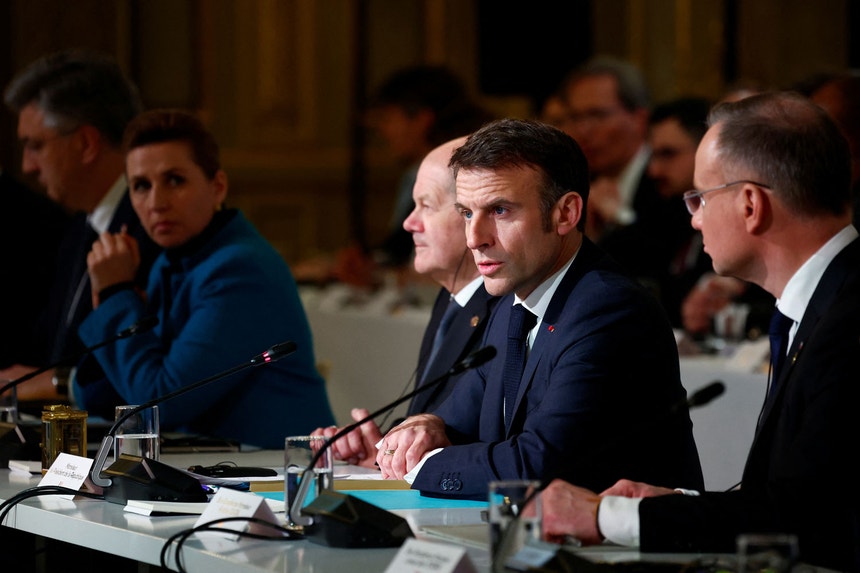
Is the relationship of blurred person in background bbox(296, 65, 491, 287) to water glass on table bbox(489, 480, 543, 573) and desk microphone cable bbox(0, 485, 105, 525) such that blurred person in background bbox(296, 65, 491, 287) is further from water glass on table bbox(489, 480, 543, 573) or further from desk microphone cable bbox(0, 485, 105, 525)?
water glass on table bbox(489, 480, 543, 573)

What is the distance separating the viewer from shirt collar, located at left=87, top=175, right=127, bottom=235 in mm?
4137

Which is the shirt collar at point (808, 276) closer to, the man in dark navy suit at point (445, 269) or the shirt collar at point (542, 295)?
the shirt collar at point (542, 295)

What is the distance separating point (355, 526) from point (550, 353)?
0.64 meters

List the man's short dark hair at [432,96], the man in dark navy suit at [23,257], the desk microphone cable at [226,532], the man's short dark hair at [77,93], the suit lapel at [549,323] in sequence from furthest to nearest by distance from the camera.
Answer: the man's short dark hair at [432,96] < the man in dark navy suit at [23,257] < the man's short dark hair at [77,93] < the suit lapel at [549,323] < the desk microphone cable at [226,532]

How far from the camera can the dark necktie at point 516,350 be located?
2564 millimetres

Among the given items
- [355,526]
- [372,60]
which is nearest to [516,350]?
[355,526]

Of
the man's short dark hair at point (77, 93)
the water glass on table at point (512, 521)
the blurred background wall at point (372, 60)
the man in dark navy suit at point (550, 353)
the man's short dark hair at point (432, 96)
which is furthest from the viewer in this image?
the blurred background wall at point (372, 60)

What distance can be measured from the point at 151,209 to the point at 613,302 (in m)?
1.61

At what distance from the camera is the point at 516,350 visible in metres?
2.57

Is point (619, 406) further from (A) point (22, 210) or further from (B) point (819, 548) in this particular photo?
(A) point (22, 210)

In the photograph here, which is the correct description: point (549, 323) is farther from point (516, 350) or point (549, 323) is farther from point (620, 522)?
point (620, 522)

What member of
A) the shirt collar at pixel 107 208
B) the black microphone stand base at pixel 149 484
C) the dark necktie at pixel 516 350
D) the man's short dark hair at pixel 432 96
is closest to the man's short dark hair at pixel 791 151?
the dark necktie at pixel 516 350

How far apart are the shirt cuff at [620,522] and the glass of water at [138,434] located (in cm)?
99

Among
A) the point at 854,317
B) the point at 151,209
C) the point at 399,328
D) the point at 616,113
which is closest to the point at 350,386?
the point at 399,328
